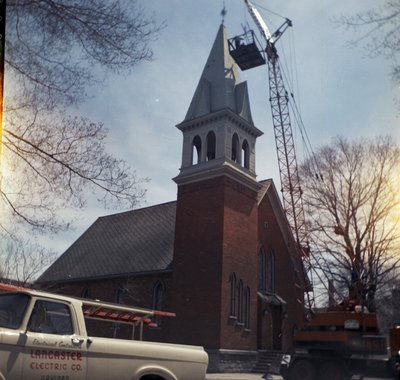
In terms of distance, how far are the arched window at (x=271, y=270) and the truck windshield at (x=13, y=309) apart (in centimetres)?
2644

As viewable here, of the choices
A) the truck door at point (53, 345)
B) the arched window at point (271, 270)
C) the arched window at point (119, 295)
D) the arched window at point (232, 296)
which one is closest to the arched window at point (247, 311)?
the arched window at point (232, 296)

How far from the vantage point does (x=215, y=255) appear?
2611cm

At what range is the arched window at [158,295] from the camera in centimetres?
2852

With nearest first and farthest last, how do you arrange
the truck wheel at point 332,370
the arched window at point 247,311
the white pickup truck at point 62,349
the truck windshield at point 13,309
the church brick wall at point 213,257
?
the white pickup truck at point 62,349, the truck windshield at point 13,309, the truck wheel at point 332,370, the church brick wall at point 213,257, the arched window at point 247,311

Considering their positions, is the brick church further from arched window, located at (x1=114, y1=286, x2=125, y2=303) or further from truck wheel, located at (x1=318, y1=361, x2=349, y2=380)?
truck wheel, located at (x1=318, y1=361, x2=349, y2=380)

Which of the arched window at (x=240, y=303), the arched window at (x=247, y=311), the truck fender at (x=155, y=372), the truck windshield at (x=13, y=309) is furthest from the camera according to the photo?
the arched window at (x=247, y=311)

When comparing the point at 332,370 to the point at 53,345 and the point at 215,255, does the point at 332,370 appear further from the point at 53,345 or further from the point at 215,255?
the point at 53,345

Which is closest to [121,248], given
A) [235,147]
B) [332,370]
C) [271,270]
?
[271,270]

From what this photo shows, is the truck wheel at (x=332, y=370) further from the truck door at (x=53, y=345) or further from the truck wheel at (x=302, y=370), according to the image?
the truck door at (x=53, y=345)

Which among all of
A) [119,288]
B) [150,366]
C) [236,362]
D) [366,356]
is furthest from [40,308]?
[119,288]

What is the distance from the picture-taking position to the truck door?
585 cm

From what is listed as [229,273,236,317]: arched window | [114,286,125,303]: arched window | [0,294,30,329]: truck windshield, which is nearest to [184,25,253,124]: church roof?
[229,273,236,317]: arched window

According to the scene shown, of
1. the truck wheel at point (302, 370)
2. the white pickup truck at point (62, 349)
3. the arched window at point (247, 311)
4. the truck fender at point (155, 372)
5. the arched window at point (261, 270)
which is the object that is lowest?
the truck wheel at point (302, 370)

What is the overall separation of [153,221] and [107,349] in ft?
95.9
